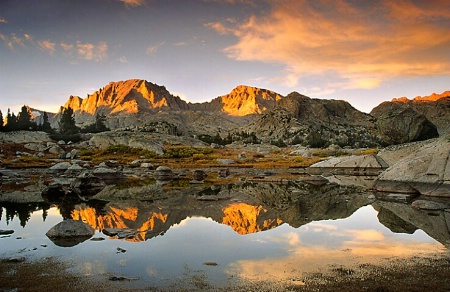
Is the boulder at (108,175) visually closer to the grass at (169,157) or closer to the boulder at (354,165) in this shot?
the grass at (169,157)

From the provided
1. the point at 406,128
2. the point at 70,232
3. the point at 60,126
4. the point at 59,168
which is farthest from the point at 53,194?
the point at 60,126

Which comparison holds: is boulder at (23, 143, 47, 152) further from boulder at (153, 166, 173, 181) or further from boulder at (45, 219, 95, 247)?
boulder at (45, 219, 95, 247)

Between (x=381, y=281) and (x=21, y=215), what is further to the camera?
(x=21, y=215)

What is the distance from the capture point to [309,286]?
31.5ft

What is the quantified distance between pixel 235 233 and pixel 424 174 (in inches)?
709

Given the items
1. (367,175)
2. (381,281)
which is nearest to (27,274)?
(381,281)

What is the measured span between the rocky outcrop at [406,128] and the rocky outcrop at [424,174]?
712 inches

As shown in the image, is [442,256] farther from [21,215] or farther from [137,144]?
[137,144]

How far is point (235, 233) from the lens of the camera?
17.2 metres

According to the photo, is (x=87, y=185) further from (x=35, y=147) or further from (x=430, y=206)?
(x=35, y=147)

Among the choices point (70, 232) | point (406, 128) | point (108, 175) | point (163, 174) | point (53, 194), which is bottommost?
point (70, 232)

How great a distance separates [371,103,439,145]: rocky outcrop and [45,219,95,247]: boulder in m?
43.2

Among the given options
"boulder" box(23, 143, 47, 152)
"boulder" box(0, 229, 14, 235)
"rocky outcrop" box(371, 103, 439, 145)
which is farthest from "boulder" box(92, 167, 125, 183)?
A: "boulder" box(23, 143, 47, 152)

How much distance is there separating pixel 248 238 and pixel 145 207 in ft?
34.9
